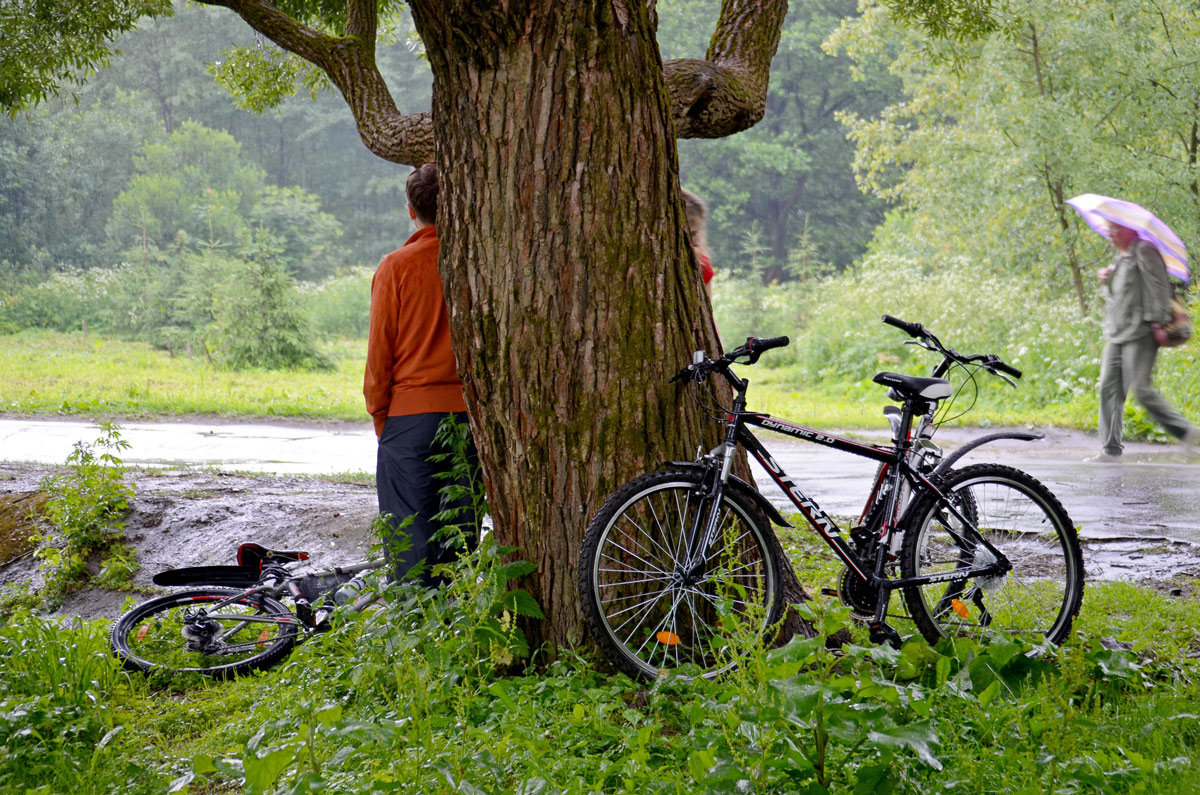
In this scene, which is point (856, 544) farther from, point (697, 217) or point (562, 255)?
point (697, 217)

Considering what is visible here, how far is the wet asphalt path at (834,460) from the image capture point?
24.7 feet

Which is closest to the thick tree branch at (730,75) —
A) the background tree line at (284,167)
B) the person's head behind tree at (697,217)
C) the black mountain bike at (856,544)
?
the person's head behind tree at (697,217)

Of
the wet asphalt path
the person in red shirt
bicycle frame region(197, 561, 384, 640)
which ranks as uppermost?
the person in red shirt

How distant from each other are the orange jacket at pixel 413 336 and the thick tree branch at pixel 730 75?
2121 millimetres

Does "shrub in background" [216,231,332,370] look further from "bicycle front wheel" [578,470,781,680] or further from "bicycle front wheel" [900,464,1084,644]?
"bicycle front wheel" [900,464,1084,644]

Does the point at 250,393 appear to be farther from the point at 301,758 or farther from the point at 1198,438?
the point at 301,758

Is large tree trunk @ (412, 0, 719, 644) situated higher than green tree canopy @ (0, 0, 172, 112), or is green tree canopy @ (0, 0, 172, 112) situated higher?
green tree canopy @ (0, 0, 172, 112)

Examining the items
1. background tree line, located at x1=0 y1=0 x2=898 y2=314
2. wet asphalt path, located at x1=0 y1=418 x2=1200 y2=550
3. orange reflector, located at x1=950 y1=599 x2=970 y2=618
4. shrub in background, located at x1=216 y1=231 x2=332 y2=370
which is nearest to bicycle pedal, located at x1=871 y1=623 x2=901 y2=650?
orange reflector, located at x1=950 y1=599 x2=970 y2=618

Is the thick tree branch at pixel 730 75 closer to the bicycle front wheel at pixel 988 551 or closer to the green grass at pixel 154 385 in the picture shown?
the bicycle front wheel at pixel 988 551

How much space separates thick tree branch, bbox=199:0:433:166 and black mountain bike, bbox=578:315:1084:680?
3.95 metres

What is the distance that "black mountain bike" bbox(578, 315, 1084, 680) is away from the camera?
361cm

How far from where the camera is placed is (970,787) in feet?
8.50

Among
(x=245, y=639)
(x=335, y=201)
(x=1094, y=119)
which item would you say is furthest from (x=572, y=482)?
(x=335, y=201)

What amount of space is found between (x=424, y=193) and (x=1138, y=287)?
7.11 meters
